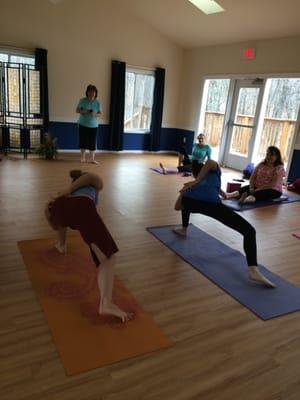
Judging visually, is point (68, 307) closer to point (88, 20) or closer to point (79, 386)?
point (79, 386)

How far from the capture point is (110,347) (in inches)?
70.2

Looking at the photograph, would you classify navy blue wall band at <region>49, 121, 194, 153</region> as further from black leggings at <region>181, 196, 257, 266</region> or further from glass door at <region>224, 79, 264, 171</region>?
black leggings at <region>181, 196, 257, 266</region>

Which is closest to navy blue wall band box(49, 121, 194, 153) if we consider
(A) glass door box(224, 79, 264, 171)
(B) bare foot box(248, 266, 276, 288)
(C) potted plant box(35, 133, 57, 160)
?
(C) potted plant box(35, 133, 57, 160)

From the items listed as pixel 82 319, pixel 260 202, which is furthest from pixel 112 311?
pixel 260 202

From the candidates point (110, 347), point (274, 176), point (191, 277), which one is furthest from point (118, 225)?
point (274, 176)

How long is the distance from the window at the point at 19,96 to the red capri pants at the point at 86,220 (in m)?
4.98

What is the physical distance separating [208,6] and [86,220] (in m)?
5.50

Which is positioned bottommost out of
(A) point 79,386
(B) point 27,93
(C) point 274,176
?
(A) point 79,386

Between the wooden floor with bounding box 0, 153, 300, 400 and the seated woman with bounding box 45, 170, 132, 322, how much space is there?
0.33 metres

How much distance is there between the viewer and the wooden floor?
1.55 meters

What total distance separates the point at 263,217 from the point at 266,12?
339cm

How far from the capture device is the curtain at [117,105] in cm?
743

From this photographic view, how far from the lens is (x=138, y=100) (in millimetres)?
8141

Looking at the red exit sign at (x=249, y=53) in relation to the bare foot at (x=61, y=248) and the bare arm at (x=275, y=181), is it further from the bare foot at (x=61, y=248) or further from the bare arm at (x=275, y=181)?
the bare foot at (x=61, y=248)
